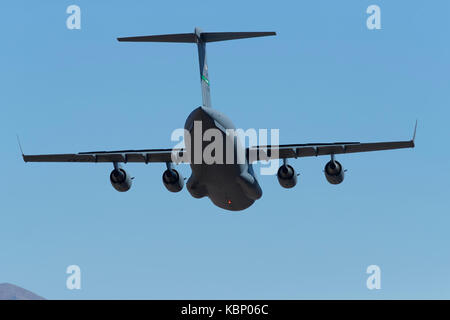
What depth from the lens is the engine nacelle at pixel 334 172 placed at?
3206cm

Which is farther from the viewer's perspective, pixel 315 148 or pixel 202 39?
pixel 315 148

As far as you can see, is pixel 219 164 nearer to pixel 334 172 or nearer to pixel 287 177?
pixel 287 177

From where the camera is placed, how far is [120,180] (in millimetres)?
33375

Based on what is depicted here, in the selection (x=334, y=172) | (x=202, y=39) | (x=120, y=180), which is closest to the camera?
(x=334, y=172)

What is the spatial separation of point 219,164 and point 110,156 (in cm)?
669

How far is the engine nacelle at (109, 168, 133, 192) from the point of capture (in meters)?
33.4

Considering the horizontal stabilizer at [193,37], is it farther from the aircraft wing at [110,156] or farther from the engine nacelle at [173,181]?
the engine nacelle at [173,181]

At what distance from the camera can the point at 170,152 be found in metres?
33.1

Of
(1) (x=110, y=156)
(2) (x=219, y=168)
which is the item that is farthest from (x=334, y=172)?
(1) (x=110, y=156)

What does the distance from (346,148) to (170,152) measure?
26.7 feet

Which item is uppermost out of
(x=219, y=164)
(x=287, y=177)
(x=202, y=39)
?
(x=202, y=39)
